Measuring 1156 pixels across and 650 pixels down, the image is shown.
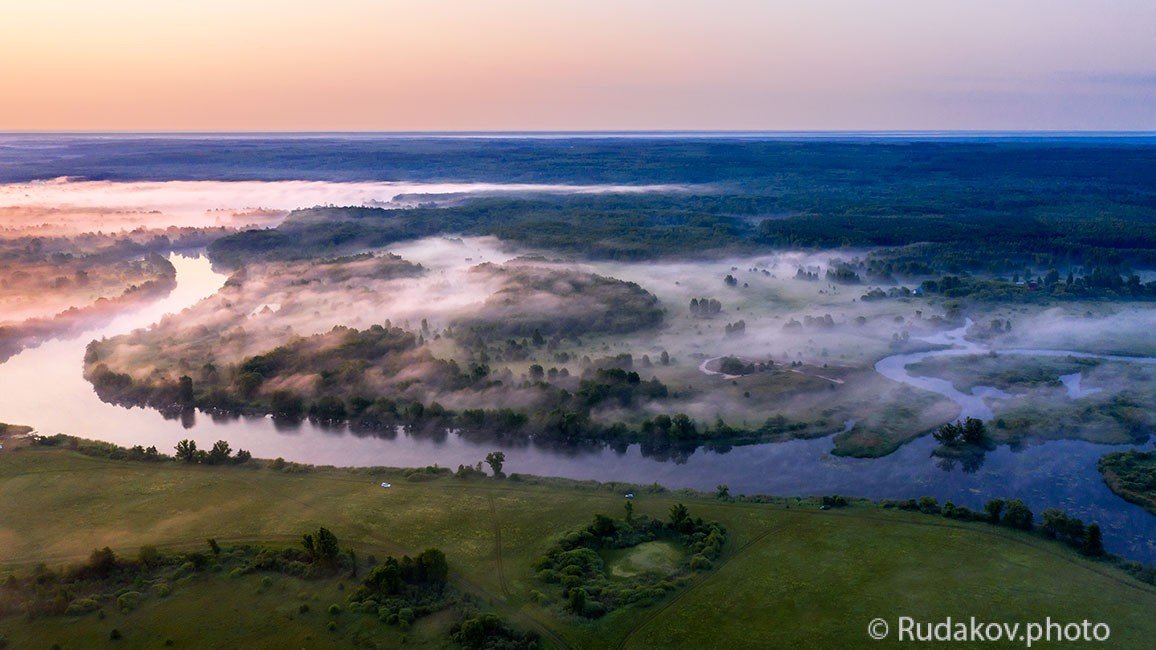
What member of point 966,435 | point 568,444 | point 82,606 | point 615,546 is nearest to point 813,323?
point 966,435

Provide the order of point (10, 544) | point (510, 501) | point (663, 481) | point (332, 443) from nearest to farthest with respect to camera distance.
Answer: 1. point (10, 544)
2. point (510, 501)
3. point (663, 481)
4. point (332, 443)

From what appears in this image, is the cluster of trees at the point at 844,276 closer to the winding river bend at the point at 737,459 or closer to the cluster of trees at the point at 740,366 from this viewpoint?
the winding river bend at the point at 737,459

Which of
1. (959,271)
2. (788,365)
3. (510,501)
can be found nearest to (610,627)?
(510,501)

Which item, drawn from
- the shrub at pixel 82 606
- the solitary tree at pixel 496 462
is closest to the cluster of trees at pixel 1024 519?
the solitary tree at pixel 496 462

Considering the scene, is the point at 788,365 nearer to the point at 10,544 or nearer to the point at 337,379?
the point at 337,379

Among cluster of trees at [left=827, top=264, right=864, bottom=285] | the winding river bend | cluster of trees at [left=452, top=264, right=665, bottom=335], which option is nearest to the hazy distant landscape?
the winding river bend

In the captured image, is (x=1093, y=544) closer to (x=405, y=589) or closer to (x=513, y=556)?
(x=513, y=556)
